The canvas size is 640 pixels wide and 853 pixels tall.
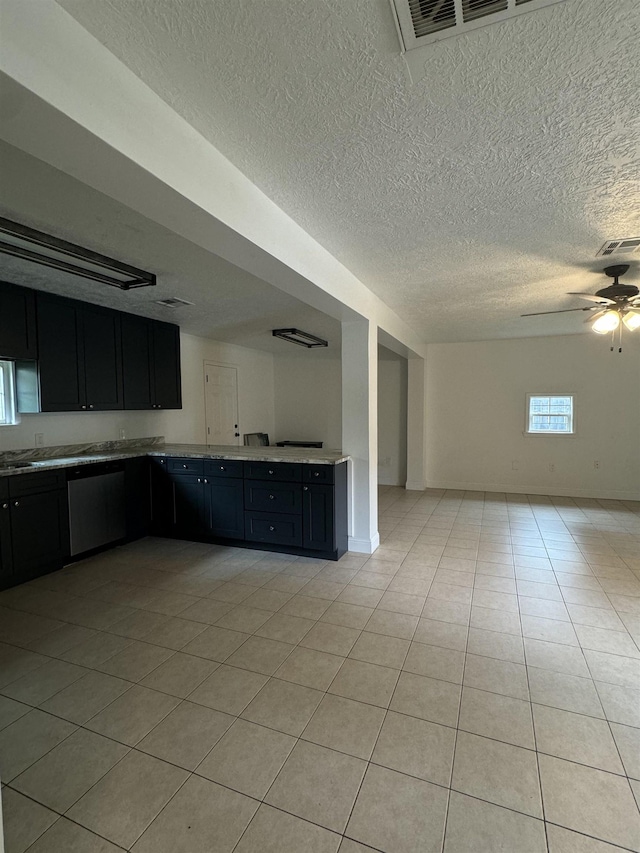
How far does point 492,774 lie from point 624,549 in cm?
327

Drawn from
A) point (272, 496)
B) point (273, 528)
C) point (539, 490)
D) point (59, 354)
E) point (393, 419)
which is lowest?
point (539, 490)

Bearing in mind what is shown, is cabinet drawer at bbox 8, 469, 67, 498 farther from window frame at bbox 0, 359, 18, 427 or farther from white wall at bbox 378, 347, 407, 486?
white wall at bbox 378, 347, 407, 486

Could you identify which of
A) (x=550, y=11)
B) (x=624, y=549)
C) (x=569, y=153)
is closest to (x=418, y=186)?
(x=569, y=153)

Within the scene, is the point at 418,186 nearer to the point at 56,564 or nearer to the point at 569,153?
the point at 569,153

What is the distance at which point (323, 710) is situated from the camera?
1837 mm

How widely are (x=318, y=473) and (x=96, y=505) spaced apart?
213 cm

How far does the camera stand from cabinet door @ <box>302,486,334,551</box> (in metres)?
3.56

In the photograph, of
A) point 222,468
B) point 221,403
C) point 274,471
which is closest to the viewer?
point 274,471

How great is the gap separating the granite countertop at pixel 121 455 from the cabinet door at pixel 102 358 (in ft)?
1.69

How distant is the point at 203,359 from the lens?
5812 millimetres

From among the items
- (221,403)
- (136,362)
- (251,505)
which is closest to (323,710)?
(251,505)

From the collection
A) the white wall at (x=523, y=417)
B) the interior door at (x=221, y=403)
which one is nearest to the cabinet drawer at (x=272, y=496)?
the interior door at (x=221, y=403)

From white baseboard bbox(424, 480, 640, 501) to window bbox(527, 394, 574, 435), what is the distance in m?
0.89

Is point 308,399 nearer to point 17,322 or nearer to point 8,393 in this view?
point 8,393
